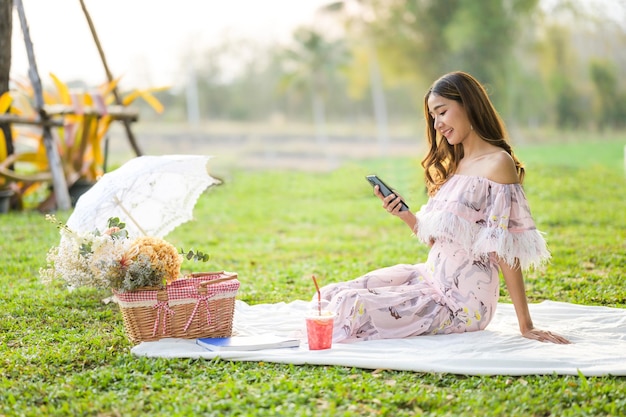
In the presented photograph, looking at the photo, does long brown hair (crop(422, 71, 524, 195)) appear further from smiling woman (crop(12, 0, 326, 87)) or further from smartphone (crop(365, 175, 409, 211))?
smiling woman (crop(12, 0, 326, 87))

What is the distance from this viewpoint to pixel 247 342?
13.2 ft

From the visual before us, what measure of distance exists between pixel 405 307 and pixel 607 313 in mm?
1332

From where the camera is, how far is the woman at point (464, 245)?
4031 millimetres

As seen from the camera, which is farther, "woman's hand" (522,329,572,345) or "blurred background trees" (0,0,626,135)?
"blurred background trees" (0,0,626,135)

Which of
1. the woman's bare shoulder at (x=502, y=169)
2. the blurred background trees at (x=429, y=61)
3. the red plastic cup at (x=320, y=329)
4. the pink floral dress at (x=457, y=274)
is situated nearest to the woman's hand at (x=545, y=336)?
the pink floral dress at (x=457, y=274)

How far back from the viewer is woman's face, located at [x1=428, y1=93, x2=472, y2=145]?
4.14 m

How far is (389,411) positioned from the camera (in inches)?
125

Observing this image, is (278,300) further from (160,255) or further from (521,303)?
(521,303)

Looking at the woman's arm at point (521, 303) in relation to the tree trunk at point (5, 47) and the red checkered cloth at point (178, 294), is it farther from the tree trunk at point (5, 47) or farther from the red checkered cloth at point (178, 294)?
the tree trunk at point (5, 47)

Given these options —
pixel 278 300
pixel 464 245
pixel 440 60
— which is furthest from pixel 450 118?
pixel 440 60

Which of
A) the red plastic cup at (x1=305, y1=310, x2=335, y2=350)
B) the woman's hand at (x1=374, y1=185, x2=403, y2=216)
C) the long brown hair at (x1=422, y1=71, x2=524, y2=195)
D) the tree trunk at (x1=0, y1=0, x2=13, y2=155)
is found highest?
the tree trunk at (x1=0, y1=0, x2=13, y2=155)

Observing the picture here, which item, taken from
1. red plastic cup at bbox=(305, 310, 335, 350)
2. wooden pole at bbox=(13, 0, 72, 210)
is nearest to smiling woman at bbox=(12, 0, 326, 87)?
wooden pole at bbox=(13, 0, 72, 210)

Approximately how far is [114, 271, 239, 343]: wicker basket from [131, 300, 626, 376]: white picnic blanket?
3.1 inches

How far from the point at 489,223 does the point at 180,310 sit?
5.24ft
